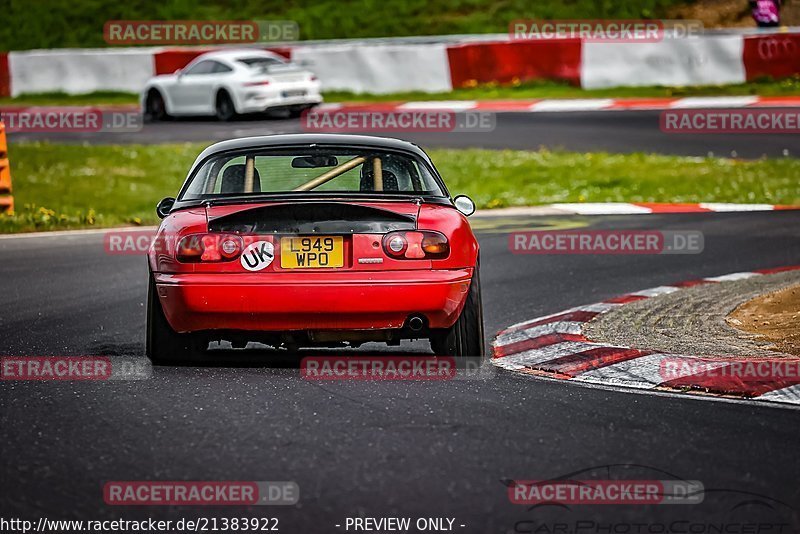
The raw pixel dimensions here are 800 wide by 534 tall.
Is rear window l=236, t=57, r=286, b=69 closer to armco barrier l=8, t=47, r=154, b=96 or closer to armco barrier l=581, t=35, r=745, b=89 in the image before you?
armco barrier l=8, t=47, r=154, b=96

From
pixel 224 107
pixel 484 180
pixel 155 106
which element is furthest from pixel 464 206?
pixel 155 106

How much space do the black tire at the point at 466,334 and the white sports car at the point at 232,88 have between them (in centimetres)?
1855

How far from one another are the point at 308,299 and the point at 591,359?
164 centimetres

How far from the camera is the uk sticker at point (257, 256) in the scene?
7137 millimetres

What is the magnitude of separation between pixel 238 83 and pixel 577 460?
69.2ft

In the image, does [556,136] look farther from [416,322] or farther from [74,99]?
[416,322]

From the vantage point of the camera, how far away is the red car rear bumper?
707cm

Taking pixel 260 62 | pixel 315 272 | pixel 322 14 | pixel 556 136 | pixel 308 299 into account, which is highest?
pixel 322 14

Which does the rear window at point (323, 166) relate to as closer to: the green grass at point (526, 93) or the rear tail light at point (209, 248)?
the rear tail light at point (209, 248)

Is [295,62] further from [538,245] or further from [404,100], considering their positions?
[538,245]

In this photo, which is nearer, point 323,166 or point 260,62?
point 323,166

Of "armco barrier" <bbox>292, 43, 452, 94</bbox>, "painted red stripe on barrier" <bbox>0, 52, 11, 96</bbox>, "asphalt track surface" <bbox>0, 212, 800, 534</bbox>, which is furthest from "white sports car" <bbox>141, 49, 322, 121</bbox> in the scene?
"asphalt track surface" <bbox>0, 212, 800, 534</bbox>

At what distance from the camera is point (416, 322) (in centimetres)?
720

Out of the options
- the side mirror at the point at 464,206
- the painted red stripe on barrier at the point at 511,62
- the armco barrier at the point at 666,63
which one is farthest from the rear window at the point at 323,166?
the painted red stripe on barrier at the point at 511,62
